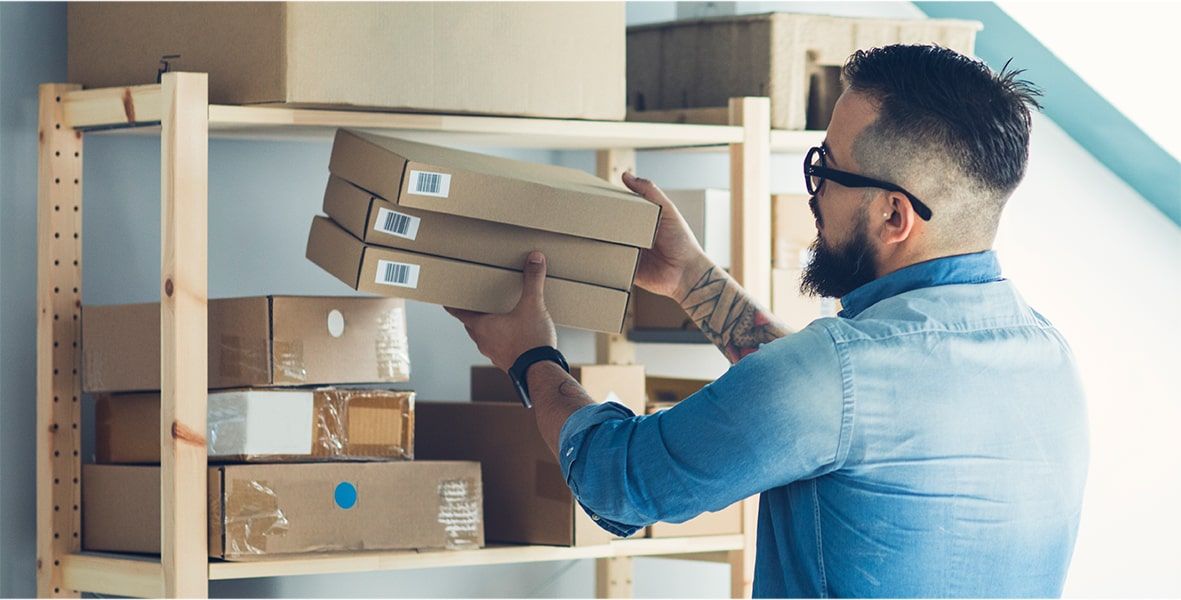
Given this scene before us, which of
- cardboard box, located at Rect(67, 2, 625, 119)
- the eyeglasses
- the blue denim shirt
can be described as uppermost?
cardboard box, located at Rect(67, 2, 625, 119)

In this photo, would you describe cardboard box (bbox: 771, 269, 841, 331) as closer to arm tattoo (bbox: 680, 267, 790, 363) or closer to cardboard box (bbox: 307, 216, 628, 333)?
arm tattoo (bbox: 680, 267, 790, 363)

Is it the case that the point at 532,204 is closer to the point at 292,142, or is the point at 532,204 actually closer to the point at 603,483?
the point at 603,483

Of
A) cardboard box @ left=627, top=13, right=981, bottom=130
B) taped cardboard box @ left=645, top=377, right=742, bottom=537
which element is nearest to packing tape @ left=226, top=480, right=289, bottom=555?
taped cardboard box @ left=645, top=377, right=742, bottom=537

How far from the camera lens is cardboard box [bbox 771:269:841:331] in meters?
2.13

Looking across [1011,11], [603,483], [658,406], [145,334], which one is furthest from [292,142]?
[1011,11]

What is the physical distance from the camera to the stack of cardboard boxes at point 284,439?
169 centimetres

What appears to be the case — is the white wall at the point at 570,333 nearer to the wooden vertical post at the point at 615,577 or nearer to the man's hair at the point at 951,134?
the wooden vertical post at the point at 615,577

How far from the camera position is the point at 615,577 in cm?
238

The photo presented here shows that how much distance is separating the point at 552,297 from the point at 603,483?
343 mm

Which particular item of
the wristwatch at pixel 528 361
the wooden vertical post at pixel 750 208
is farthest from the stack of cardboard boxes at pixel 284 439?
the wooden vertical post at pixel 750 208

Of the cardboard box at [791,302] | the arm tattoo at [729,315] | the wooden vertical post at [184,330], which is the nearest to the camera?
the wooden vertical post at [184,330]

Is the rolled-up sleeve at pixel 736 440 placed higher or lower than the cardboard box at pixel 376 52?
lower

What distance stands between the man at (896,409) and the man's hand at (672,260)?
308 mm

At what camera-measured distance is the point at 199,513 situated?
1642mm
